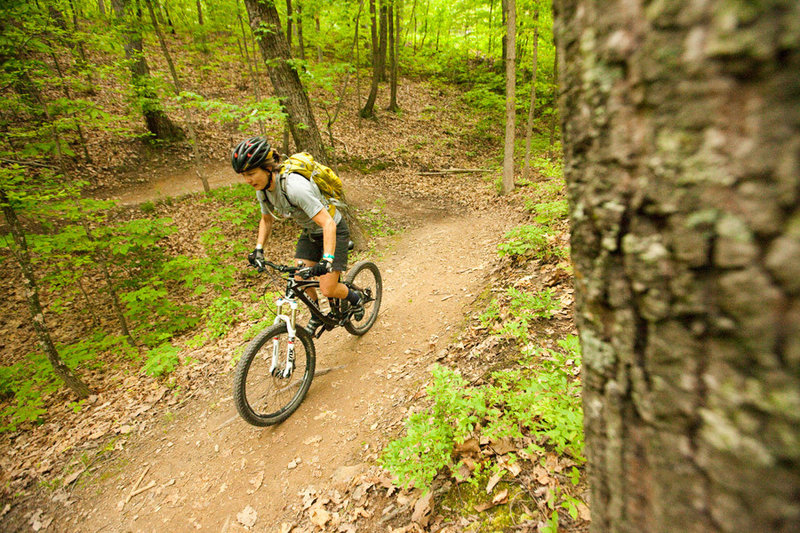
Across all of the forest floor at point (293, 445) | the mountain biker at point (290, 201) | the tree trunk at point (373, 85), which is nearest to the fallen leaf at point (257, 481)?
the forest floor at point (293, 445)

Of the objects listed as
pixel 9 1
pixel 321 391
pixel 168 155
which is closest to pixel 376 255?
pixel 321 391

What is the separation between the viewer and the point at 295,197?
391cm

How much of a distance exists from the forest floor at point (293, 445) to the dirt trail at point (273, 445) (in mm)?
14

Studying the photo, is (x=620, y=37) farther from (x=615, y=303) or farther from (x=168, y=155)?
(x=168, y=155)

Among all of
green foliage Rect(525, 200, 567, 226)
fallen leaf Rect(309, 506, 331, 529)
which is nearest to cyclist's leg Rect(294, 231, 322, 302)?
fallen leaf Rect(309, 506, 331, 529)

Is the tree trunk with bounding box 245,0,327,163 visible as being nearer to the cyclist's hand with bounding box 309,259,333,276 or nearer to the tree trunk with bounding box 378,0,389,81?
the cyclist's hand with bounding box 309,259,333,276

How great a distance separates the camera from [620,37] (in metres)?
0.70

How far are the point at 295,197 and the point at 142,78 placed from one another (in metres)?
10.5

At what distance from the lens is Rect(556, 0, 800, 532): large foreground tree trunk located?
52 cm

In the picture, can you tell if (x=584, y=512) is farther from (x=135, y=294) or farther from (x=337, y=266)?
(x=135, y=294)

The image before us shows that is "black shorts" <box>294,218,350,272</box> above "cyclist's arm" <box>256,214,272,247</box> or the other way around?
the other way around

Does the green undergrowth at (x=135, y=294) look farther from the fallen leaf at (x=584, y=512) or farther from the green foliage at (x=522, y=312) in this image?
the fallen leaf at (x=584, y=512)

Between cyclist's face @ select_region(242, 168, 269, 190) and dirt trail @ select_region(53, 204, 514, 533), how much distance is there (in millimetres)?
2766

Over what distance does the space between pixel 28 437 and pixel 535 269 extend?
8077 millimetres
